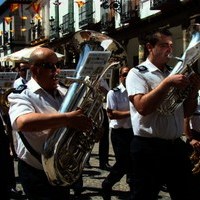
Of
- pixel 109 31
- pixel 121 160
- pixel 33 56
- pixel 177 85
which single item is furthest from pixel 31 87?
pixel 109 31

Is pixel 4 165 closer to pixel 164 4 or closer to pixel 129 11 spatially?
pixel 164 4

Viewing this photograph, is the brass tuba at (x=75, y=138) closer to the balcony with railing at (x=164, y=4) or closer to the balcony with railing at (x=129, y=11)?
the balcony with railing at (x=164, y=4)

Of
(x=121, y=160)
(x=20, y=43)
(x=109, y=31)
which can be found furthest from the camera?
(x=20, y=43)

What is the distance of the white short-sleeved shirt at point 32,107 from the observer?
3473mm

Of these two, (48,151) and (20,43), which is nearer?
(48,151)

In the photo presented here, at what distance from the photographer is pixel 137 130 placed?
4.09m

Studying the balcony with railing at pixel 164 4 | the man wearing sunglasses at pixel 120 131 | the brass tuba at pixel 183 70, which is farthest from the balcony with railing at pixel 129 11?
the brass tuba at pixel 183 70

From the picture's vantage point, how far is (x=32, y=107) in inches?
138

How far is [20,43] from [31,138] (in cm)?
5585

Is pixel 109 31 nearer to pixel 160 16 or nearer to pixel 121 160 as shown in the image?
pixel 160 16

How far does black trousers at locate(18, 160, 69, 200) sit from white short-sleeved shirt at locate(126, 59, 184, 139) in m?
0.87

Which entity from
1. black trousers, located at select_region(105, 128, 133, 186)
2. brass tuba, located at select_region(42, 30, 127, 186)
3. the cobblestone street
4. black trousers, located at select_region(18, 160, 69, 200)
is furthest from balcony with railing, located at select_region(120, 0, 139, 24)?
black trousers, located at select_region(18, 160, 69, 200)

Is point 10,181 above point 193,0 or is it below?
below

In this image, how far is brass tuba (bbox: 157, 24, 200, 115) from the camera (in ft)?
12.5
